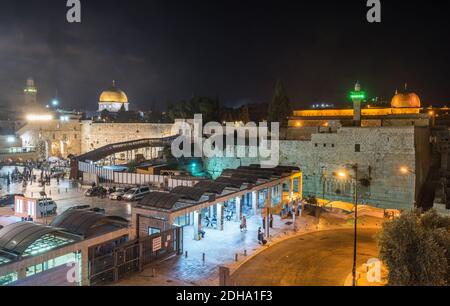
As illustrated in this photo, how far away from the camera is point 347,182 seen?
3588cm

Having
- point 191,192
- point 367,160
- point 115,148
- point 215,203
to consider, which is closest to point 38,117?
point 115,148

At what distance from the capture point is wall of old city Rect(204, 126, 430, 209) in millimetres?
33062

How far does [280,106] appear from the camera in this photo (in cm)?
5491

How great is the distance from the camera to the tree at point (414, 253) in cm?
1271

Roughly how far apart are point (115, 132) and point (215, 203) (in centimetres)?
5124

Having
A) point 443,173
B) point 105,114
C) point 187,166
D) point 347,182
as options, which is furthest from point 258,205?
point 105,114

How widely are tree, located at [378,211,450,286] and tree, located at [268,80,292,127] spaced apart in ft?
135

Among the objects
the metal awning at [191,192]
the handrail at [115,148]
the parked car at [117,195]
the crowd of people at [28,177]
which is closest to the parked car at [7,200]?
the crowd of people at [28,177]

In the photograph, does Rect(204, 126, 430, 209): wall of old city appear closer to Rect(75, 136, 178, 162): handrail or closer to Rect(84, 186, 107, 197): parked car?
Rect(84, 186, 107, 197): parked car

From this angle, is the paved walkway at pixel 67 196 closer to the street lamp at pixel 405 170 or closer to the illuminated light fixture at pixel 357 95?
the street lamp at pixel 405 170

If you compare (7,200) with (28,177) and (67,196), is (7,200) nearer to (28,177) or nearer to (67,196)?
(67,196)

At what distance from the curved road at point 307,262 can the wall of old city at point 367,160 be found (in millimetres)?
12179
